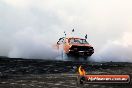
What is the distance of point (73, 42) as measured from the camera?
117 feet

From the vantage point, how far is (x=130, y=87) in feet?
49.4

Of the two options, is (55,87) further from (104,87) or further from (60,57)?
(60,57)

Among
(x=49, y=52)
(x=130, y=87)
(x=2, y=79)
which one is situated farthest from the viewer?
(x=49, y=52)

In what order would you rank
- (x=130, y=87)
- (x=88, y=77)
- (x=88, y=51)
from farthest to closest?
1. (x=88, y=51)
2. (x=130, y=87)
3. (x=88, y=77)

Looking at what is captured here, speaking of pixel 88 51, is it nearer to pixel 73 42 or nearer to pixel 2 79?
pixel 73 42

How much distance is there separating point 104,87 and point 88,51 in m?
19.5

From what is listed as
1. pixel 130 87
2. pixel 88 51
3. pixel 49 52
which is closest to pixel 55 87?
pixel 130 87

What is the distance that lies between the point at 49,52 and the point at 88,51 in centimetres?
527

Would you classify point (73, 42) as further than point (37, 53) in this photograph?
No

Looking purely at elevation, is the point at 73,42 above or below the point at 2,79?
above

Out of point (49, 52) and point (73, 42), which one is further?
point (49, 52)

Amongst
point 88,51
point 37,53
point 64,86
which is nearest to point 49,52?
point 37,53

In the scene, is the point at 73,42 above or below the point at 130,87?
above

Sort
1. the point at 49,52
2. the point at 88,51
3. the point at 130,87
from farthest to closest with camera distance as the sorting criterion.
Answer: the point at 49,52
the point at 88,51
the point at 130,87
